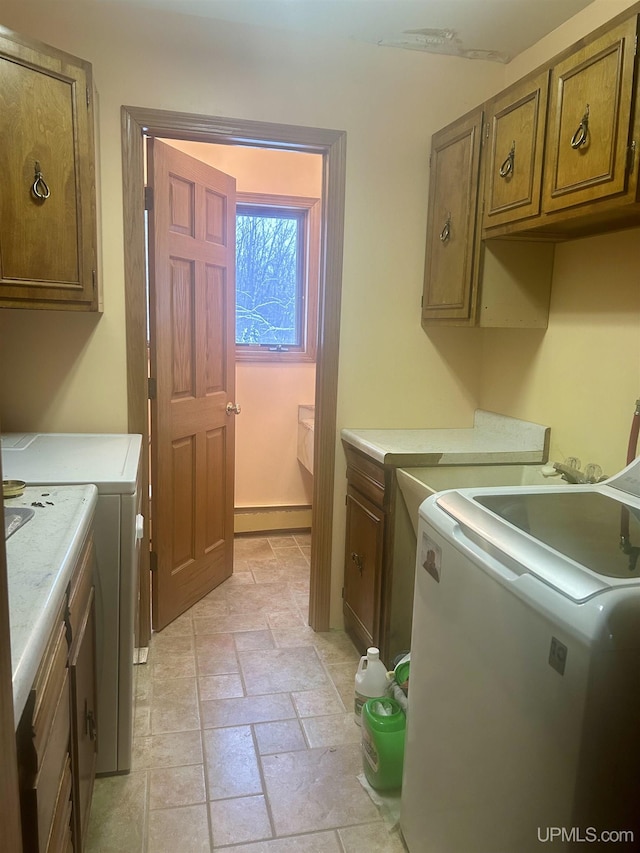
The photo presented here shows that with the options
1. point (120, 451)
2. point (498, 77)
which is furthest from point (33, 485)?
point (498, 77)

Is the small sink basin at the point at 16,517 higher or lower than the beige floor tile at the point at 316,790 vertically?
higher

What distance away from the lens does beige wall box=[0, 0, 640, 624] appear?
207 cm

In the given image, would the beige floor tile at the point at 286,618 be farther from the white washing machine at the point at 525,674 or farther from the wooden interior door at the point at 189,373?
the white washing machine at the point at 525,674

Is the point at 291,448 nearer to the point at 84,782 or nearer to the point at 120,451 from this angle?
the point at 120,451

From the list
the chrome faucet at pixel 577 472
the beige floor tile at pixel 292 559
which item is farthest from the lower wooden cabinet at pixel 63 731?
the beige floor tile at pixel 292 559

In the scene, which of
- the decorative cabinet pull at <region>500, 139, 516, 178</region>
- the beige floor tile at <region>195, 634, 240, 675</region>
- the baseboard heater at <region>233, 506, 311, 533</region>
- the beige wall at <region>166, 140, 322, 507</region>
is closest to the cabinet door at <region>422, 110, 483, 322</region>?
the decorative cabinet pull at <region>500, 139, 516, 178</region>

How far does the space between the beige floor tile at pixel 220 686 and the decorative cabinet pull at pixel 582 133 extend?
218 centimetres

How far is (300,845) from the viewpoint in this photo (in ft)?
Answer: 5.28

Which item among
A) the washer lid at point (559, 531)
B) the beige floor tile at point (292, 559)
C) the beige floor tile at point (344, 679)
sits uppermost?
the washer lid at point (559, 531)

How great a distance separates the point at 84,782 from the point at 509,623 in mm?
1103

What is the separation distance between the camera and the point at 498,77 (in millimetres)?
2539

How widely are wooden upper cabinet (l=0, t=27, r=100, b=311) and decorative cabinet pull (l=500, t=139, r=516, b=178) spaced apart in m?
1.37

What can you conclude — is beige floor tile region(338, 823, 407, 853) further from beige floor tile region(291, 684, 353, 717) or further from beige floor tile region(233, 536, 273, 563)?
beige floor tile region(233, 536, 273, 563)

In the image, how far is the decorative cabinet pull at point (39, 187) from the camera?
184 cm
